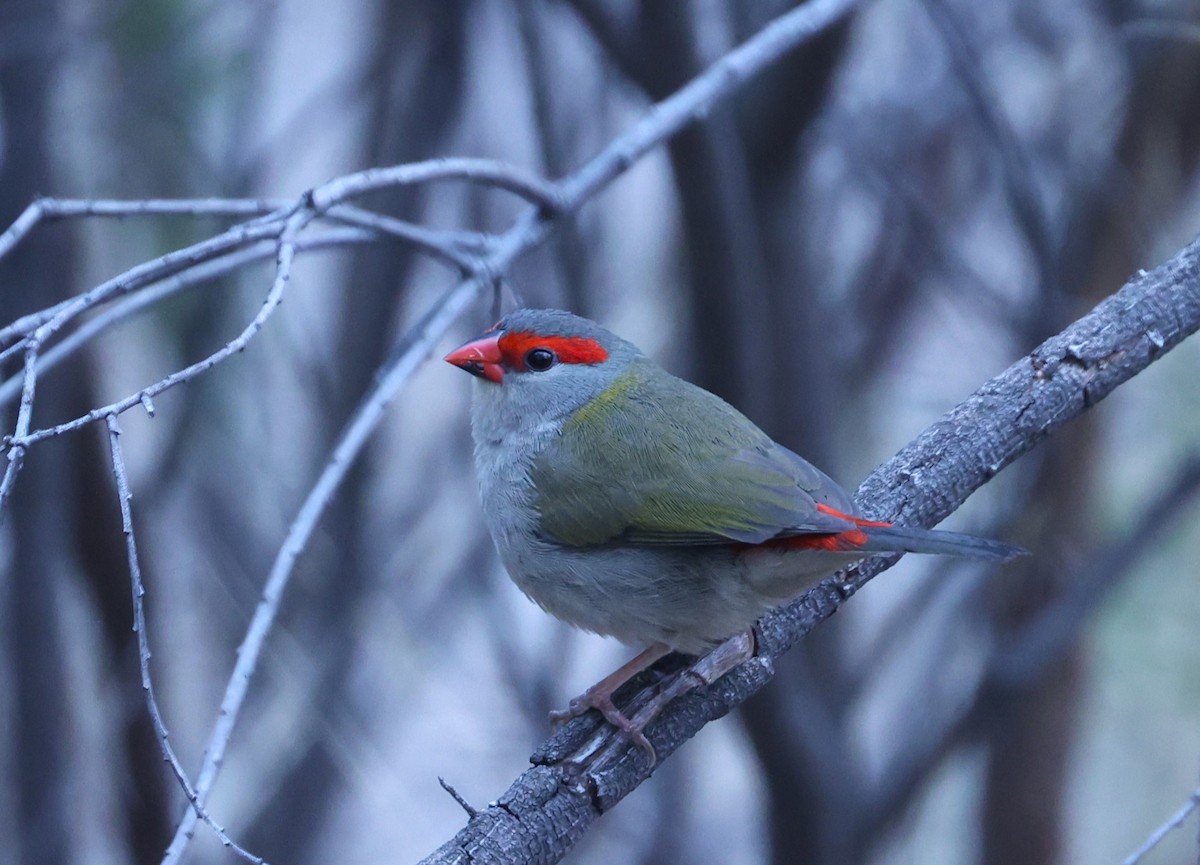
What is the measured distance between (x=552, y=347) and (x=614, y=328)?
9.13 ft

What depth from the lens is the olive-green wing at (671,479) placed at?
9.16 feet

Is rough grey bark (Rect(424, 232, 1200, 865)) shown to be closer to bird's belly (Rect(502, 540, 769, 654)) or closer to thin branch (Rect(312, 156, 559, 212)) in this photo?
bird's belly (Rect(502, 540, 769, 654))

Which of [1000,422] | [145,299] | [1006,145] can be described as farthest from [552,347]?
[1006,145]

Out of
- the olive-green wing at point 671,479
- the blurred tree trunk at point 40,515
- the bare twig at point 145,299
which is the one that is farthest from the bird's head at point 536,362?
the blurred tree trunk at point 40,515

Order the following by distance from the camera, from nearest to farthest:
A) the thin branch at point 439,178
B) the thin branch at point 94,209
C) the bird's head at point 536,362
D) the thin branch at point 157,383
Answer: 1. the thin branch at point 157,383
2. the thin branch at point 94,209
3. the thin branch at point 439,178
4. the bird's head at point 536,362

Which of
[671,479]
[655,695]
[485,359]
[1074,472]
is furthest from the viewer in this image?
[1074,472]

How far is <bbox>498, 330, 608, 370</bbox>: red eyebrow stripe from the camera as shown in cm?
339

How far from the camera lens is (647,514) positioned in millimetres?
2893

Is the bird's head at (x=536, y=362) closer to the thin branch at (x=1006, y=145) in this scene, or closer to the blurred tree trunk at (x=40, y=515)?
the thin branch at (x=1006, y=145)

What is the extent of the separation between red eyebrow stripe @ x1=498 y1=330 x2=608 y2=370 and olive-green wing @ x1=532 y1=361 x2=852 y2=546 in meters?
0.23

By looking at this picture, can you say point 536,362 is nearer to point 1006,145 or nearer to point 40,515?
point 1006,145

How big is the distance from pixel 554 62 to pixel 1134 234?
2524mm

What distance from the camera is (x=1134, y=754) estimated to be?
731 cm

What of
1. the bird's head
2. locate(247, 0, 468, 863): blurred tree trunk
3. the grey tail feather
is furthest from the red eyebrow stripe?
locate(247, 0, 468, 863): blurred tree trunk
